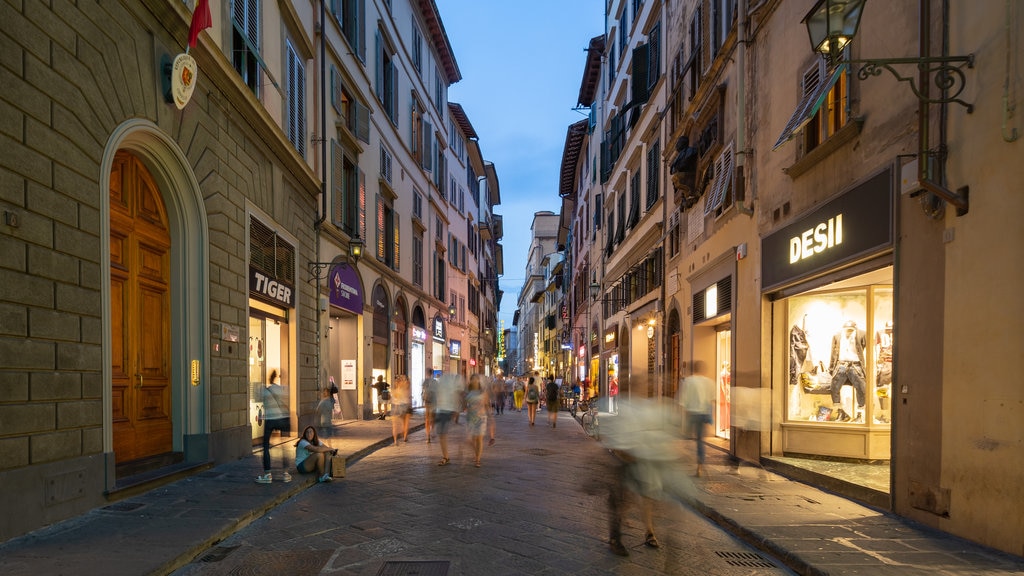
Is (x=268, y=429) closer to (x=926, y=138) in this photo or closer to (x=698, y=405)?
(x=698, y=405)

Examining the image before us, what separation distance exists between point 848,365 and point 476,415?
586cm

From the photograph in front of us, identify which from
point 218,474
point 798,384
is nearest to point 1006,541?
point 798,384

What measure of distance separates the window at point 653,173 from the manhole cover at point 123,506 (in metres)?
16.3

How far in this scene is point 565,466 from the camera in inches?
462

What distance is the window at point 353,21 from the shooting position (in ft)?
61.3

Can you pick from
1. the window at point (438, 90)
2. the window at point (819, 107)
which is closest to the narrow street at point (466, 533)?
the window at point (819, 107)

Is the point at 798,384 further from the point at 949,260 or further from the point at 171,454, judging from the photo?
the point at 171,454

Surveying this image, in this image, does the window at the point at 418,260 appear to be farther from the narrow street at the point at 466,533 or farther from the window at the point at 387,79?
the narrow street at the point at 466,533

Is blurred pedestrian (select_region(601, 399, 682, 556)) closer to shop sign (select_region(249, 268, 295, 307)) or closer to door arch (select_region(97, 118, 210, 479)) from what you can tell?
door arch (select_region(97, 118, 210, 479))

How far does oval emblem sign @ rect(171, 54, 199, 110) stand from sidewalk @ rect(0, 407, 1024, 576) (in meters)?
4.92

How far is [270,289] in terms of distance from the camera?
1344cm

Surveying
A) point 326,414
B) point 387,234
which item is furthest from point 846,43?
point 387,234

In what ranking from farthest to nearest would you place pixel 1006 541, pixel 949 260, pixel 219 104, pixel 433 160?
pixel 433 160 → pixel 219 104 → pixel 949 260 → pixel 1006 541

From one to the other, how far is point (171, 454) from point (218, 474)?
68 centimetres
